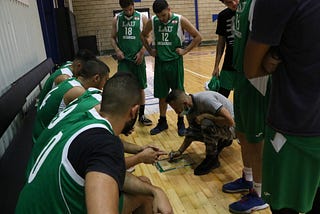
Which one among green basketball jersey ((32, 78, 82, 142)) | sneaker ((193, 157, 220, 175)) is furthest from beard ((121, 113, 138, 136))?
sneaker ((193, 157, 220, 175))

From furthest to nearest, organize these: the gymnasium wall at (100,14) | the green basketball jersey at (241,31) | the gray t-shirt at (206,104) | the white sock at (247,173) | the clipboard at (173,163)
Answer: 1. the gymnasium wall at (100,14)
2. the clipboard at (173,163)
3. the gray t-shirt at (206,104)
4. the white sock at (247,173)
5. the green basketball jersey at (241,31)

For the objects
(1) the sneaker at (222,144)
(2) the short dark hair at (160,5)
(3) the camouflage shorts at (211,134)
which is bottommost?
(1) the sneaker at (222,144)

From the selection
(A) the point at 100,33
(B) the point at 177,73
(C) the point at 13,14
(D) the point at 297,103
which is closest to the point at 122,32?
(B) the point at 177,73

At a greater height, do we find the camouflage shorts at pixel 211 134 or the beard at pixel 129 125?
the beard at pixel 129 125

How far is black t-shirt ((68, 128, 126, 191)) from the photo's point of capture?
0.89 meters

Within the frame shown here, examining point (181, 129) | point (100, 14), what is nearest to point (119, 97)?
point (181, 129)

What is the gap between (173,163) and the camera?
2.92m

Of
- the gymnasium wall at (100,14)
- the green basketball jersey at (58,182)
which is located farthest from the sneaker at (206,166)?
the gymnasium wall at (100,14)

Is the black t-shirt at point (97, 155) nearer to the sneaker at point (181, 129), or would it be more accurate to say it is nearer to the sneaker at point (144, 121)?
the sneaker at point (181, 129)

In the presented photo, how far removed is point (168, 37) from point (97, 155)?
9.31 ft

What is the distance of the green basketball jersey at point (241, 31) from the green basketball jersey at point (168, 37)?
178 centimetres

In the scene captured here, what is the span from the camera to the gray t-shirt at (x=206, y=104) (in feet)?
8.57

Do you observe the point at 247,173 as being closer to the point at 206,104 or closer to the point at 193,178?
the point at 193,178

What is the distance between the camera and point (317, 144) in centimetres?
115
